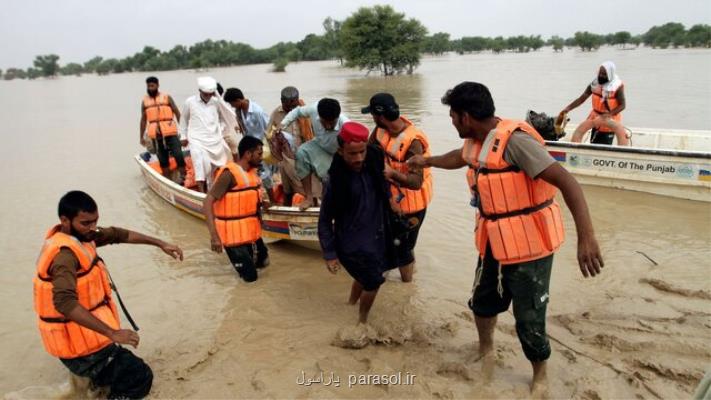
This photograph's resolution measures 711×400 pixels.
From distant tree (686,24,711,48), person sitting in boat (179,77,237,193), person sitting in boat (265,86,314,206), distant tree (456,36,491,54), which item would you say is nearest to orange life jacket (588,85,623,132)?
person sitting in boat (265,86,314,206)

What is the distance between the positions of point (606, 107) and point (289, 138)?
5101mm

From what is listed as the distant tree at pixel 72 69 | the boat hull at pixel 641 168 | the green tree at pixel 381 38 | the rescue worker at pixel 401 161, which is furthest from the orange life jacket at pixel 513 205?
the distant tree at pixel 72 69

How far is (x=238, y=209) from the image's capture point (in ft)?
15.6

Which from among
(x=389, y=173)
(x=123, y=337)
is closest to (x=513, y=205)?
(x=389, y=173)

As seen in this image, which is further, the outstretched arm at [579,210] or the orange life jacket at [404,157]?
the orange life jacket at [404,157]

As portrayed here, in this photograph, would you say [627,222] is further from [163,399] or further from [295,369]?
[163,399]

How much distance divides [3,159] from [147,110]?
8.69 meters

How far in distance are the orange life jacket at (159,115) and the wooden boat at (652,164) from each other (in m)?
6.22

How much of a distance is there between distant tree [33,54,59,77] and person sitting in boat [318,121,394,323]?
405ft

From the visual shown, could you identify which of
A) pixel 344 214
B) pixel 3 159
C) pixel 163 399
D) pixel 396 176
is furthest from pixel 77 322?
pixel 3 159

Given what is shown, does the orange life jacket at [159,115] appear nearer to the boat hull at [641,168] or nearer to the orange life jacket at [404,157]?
the orange life jacket at [404,157]

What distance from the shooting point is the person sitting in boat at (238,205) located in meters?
4.59

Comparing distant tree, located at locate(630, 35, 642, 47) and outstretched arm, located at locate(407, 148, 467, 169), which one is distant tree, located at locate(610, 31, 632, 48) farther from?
outstretched arm, located at locate(407, 148, 467, 169)

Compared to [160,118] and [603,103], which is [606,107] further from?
[160,118]
